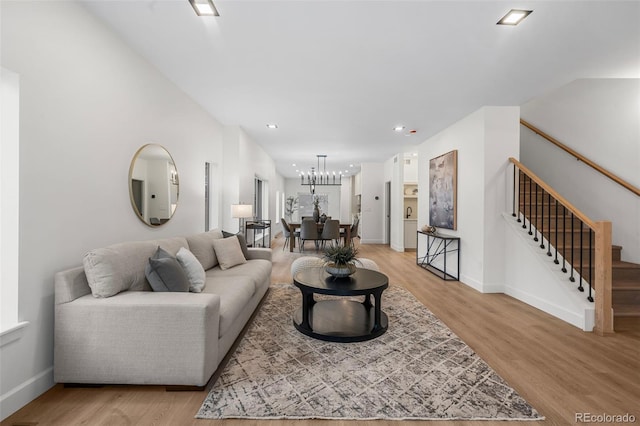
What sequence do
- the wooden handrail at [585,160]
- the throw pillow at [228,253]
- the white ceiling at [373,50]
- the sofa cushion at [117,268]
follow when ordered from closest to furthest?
the sofa cushion at [117,268], the white ceiling at [373,50], the throw pillow at [228,253], the wooden handrail at [585,160]

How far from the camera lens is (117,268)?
205 cm

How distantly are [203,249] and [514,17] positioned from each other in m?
3.71

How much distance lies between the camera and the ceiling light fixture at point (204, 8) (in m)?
2.09

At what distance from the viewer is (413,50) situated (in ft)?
8.98

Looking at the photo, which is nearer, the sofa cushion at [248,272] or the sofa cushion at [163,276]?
the sofa cushion at [163,276]

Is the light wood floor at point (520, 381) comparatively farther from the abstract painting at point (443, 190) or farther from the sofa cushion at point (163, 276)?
the abstract painting at point (443, 190)

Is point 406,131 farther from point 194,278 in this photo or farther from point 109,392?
point 109,392

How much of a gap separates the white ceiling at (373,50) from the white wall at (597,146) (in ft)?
3.40

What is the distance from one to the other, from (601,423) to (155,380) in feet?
8.78

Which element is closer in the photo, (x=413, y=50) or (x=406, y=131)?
(x=413, y=50)

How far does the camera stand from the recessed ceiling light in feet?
7.26

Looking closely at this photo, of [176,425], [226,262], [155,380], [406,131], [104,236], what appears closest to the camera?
[176,425]

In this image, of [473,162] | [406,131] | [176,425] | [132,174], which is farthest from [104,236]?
[406,131]

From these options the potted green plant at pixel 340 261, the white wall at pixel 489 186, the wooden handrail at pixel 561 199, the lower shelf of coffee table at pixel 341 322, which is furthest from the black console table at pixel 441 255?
the potted green plant at pixel 340 261
